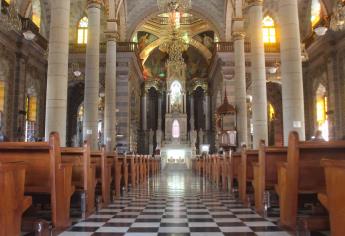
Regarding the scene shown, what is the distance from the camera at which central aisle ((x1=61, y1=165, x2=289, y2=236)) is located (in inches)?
213

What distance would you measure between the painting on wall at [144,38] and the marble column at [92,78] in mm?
21212

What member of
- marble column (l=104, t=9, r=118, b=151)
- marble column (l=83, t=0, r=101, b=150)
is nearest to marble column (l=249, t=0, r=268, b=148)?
marble column (l=83, t=0, r=101, b=150)

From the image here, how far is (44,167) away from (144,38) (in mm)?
33719

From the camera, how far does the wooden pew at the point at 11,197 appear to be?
357 centimetres

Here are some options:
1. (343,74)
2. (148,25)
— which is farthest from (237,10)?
(148,25)

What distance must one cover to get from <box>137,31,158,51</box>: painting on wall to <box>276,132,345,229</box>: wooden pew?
3337cm

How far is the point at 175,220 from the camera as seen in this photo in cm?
636

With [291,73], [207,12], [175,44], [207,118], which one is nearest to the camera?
[291,73]

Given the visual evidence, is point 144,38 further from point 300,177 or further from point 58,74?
point 300,177

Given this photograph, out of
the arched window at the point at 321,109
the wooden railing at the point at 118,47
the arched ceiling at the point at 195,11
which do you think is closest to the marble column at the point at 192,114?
the arched ceiling at the point at 195,11

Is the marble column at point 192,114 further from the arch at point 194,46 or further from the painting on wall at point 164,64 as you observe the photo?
the arch at point 194,46

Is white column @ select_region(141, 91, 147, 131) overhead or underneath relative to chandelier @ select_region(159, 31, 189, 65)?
underneath

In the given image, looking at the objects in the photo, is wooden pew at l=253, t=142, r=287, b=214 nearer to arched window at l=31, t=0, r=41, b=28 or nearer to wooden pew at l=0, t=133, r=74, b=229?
wooden pew at l=0, t=133, r=74, b=229

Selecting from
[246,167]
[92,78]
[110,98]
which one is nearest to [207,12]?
[110,98]
